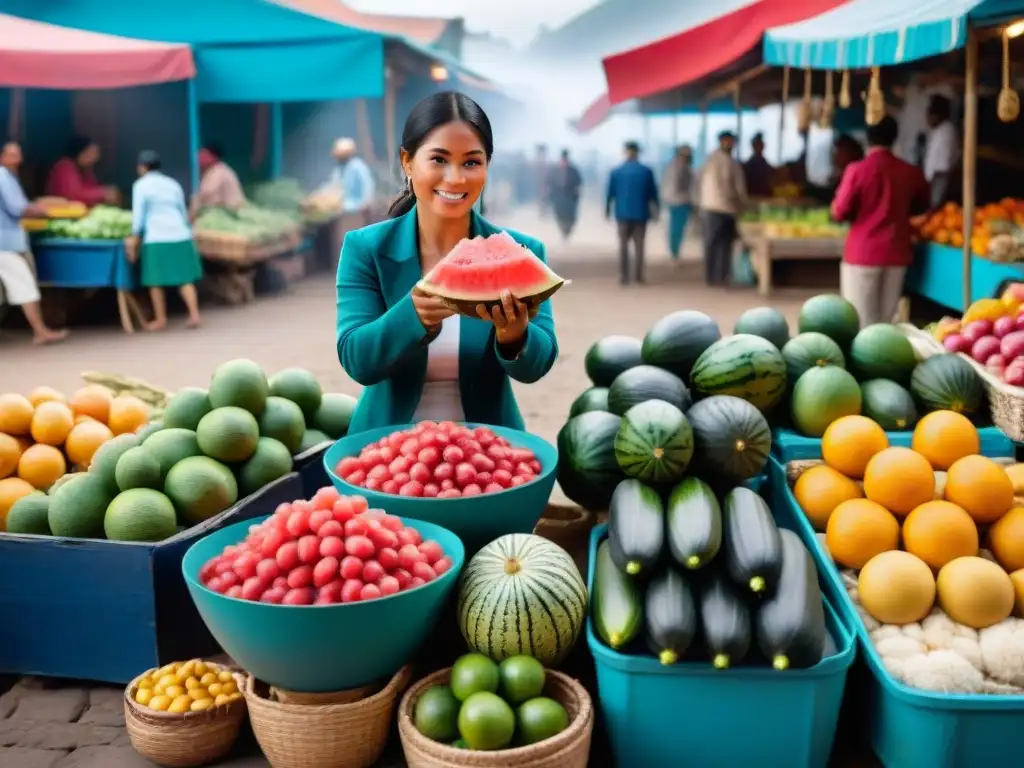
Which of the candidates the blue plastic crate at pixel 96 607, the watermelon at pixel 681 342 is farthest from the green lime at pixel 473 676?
the watermelon at pixel 681 342

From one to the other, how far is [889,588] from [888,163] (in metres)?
6.94

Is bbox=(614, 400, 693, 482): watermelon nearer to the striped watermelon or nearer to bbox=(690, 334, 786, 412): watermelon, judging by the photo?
the striped watermelon

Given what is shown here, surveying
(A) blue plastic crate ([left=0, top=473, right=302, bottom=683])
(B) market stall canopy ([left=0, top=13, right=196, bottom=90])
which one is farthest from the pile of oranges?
(B) market stall canopy ([left=0, top=13, right=196, bottom=90])

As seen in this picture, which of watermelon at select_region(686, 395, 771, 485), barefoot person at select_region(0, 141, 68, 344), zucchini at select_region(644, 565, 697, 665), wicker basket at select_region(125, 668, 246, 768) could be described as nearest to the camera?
zucchini at select_region(644, 565, 697, 665)

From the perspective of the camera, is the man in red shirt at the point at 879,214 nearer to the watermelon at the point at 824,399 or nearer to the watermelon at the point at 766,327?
the watermelon at the point at 766,327

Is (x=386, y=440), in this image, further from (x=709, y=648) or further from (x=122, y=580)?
(x=709, y=648)

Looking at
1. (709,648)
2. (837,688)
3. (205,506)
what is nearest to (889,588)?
(837,688)

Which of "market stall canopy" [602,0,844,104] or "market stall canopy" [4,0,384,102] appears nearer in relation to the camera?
"market stall canopy" [602,0,844,104]

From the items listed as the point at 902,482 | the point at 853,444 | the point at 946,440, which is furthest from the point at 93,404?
the point at 946,440

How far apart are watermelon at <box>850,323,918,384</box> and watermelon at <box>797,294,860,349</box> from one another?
0.12 m

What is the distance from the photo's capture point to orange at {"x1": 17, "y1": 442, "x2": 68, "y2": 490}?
156 inches

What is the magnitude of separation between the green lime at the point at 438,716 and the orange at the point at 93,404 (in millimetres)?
2462

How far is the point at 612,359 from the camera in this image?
13.5 ft

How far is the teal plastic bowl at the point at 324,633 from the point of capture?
7.98 feet
